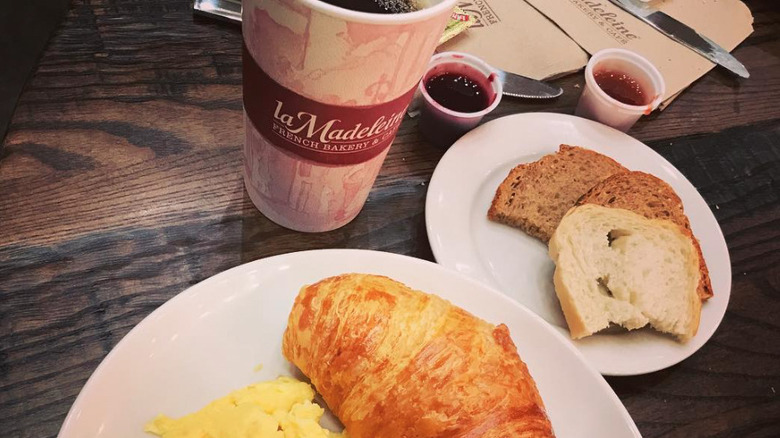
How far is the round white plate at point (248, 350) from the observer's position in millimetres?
784

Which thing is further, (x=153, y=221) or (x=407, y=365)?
(x=153, y=221)

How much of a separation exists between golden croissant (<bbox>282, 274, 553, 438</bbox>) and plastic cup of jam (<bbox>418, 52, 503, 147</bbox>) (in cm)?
51

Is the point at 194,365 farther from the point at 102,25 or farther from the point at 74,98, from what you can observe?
the point at 102,25

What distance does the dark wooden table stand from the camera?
934mm

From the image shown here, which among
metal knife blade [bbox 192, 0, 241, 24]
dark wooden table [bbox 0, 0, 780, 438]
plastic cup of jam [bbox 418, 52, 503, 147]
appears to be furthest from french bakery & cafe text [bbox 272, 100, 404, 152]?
metal knife blade [bbox 192, 0, 241, 24]

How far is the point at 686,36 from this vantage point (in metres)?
1.70

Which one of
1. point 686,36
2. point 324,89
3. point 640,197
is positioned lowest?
point 640,197

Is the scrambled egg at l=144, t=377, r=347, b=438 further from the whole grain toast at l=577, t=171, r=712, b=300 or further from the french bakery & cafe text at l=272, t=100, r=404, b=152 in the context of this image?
the whole grain toast at l=577, t=171, r=712, b=300

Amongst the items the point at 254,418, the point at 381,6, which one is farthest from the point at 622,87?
the point at 254,418

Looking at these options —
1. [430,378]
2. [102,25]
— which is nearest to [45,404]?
[430,378]

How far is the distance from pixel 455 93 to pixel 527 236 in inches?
12.8

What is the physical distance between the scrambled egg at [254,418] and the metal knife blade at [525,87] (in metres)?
0.86

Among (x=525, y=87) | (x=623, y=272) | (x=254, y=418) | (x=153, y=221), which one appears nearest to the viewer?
(x=254, y=418)

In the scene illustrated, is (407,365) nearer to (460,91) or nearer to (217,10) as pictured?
(460,91)
